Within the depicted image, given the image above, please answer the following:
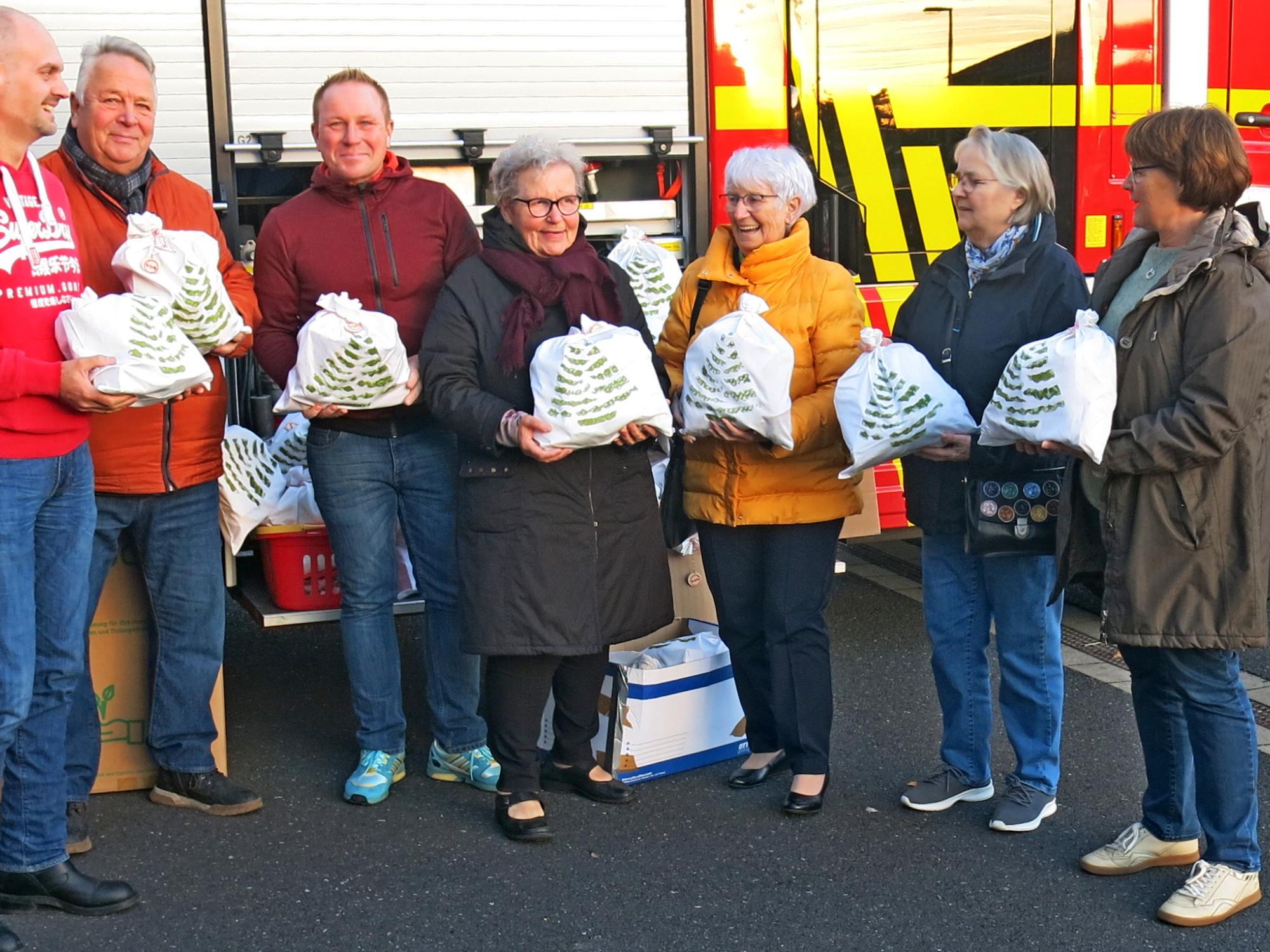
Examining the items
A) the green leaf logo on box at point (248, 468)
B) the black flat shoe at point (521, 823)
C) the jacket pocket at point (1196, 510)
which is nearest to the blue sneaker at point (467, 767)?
the black flat shoe at point (521, 823)

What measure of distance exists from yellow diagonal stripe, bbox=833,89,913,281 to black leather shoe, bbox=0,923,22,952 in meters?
3.37

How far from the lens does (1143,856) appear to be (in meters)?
3.50

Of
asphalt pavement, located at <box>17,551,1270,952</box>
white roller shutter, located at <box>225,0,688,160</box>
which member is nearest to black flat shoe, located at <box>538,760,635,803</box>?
asphalt pavement, located at <box>17,551,1270,952</box>

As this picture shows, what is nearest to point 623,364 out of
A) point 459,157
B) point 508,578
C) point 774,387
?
point 774,387

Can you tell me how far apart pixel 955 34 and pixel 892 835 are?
283 centimetres

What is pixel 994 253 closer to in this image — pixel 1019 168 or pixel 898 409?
pixel 1019 168

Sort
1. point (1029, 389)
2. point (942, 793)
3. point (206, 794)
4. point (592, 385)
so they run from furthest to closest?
point (206, 794)
point (942, 793)
point (592, 385)
point (1029, 389)

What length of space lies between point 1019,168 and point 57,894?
2.89 m

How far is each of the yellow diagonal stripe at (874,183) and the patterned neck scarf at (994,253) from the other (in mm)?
1363

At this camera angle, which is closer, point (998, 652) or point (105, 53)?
point (105, 53)

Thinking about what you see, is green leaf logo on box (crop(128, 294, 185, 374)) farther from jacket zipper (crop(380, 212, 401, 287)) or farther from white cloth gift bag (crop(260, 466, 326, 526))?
white cloth gift bag (crop(260, 466, 326, 526))

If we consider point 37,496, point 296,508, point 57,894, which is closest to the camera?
point 37,496

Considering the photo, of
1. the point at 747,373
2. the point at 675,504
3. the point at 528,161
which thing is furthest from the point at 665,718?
the point at 528,161

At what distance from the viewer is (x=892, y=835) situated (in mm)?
3801
